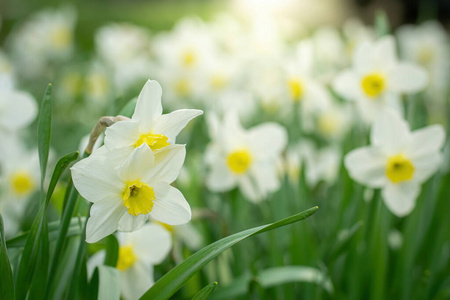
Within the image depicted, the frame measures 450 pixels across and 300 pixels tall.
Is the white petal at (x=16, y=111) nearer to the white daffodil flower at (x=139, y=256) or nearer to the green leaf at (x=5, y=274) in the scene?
the white daffodil flower at (x=139, y=256)

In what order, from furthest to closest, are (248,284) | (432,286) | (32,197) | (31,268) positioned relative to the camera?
(32,197), (432,286), (248,284), (31,268)

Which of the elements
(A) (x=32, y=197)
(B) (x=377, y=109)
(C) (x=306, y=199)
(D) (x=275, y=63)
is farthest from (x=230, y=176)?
(D) (x=275, y=63)

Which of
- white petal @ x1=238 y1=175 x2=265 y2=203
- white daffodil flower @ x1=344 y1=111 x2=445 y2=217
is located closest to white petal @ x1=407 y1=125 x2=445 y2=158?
white daffodil flower @ x1=344 y1=111 x2=445 y2=217

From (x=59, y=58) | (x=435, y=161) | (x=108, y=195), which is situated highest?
(x=108, y=195)

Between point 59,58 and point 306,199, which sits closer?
point 306,199

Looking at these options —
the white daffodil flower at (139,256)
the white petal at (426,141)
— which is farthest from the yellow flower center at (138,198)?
the white petal at (426,141)

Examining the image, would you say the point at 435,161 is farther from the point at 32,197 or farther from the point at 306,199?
the point at 32,197
